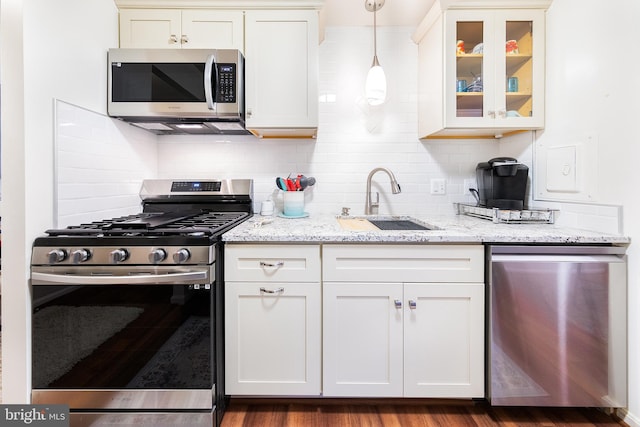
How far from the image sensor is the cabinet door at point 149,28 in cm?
191

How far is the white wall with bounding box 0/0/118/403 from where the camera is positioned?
128 centimetres

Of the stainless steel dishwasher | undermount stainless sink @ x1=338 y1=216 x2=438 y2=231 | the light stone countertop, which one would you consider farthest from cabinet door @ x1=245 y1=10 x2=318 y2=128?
the stainless steel dishwasher

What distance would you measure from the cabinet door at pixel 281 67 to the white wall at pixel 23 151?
930 millimetres

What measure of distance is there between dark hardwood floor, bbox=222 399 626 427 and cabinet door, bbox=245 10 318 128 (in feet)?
5.11

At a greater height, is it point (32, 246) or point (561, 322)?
point (32, 246)

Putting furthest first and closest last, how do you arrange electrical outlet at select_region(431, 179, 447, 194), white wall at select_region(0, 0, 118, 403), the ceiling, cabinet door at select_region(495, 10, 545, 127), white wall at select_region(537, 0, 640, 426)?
electrical outlet at select_region(431, 179, 447, 194) < the ceiling < cabinet door at select_region(495, 10, 545, 127) < white wall at select_region(537, 0, 640, 426) < white wall at select_region(0, 0, 118, 403)

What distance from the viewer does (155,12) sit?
192 cm

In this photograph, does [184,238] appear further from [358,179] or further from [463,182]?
[463,182]

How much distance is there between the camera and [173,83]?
1824mm

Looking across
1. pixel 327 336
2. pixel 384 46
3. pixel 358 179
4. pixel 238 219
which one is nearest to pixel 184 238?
pixel 238 219

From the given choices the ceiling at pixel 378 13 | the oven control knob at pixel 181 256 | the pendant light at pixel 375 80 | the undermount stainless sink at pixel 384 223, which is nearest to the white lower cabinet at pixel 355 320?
the oven control knob at pixel 181 256

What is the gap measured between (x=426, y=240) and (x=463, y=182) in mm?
1071

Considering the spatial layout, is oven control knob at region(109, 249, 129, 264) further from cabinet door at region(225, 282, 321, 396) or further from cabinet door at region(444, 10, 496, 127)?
cabinet door at region(444, 10, 496, 127)

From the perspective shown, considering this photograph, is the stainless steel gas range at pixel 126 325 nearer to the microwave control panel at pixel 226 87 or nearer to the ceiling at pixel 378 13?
the microwave control panel at pixel 226 87
